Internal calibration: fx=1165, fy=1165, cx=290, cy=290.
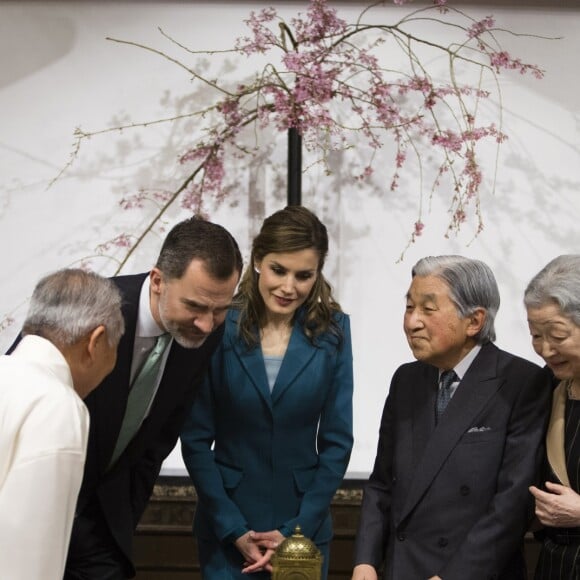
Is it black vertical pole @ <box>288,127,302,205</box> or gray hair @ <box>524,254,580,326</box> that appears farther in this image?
black vertical pole @ <box>288,127,302,205</box>

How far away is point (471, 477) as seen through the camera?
2.96m

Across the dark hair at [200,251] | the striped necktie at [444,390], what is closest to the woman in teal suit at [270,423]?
the dark hair at [200,251]

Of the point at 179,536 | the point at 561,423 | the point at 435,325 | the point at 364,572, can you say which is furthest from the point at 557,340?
the point at 179,536

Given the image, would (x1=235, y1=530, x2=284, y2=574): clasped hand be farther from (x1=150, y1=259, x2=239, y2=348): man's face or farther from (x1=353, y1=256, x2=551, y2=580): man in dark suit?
(x1=150, y1=259, x2=239, y2=348): man's face

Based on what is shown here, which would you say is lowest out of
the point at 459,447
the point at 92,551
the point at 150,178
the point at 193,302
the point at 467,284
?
the point at 92,551

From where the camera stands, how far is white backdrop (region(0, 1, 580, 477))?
4531mm

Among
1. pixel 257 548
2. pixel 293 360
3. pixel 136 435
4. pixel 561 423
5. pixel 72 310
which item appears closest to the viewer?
pixel 72 310

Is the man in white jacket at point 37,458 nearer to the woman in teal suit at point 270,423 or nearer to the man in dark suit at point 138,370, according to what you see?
the man in dark suit at point 138,370

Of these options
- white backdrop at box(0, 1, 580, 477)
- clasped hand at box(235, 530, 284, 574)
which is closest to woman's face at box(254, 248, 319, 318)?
clasped hand at box(235, 530, 284, 574)

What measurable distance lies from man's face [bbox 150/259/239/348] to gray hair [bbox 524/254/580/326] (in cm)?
76

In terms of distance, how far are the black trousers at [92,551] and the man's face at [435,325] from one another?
939 mm

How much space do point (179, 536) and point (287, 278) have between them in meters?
1.53

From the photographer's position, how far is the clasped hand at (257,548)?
10.4ft

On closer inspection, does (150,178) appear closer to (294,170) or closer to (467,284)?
(294,170)
